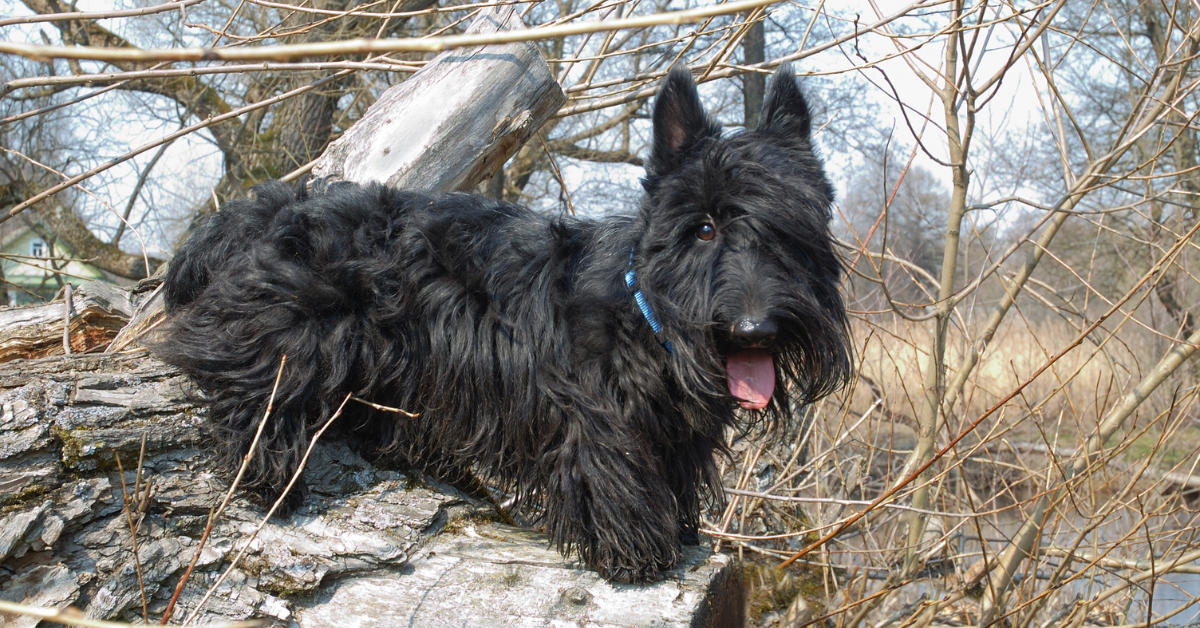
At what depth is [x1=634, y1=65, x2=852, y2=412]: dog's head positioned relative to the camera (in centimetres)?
253

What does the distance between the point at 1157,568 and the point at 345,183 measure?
411cm

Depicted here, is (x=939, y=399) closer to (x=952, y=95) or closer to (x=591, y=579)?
(x=952, y=95)

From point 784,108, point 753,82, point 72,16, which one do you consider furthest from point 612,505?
point 753,82

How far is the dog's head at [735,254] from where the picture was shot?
253 cm

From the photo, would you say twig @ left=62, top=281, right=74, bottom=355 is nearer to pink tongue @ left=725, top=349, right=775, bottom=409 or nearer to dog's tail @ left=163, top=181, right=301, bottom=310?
dog's tail @ left=163, top=181, right=301, bottom=310

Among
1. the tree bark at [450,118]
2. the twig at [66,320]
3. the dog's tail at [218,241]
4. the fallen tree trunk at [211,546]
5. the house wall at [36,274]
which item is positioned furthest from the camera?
the house wall at [36,274]

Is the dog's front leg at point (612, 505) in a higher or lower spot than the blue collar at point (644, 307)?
lower

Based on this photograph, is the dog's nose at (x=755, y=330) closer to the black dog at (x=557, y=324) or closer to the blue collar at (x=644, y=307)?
the black dog at (x=557, y=324)

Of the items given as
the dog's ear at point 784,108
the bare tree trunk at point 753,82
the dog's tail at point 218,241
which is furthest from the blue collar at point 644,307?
the bare tree trunk at point 753,82

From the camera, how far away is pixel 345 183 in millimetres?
3479

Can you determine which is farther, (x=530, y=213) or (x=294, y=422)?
(x=530, y=213)

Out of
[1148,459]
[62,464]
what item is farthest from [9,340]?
[1148,459]

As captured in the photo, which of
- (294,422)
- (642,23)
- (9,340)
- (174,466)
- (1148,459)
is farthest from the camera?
(9,340)

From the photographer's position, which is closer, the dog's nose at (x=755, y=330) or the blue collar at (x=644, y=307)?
the dog's nose at (x=755, y=330)
